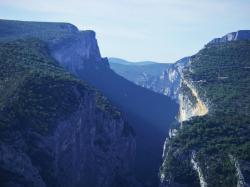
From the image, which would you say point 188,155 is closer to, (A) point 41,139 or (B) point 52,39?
(A) point 41,139

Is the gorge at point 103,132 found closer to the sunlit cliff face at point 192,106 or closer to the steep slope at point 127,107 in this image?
the sunlit cliff face at point 192,106

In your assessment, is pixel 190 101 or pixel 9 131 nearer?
pixel 9 131

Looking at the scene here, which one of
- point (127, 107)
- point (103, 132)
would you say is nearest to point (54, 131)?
point (103, 132)

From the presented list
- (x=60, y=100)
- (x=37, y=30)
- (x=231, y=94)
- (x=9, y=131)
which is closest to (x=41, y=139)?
(x=9, y=131)

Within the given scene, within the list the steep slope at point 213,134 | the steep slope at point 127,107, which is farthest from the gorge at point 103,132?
the steep slope at point 127,107

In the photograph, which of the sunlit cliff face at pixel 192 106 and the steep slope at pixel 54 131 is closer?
the steep slope at pixel 54 131

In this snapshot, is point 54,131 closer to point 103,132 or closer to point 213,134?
point 103,132

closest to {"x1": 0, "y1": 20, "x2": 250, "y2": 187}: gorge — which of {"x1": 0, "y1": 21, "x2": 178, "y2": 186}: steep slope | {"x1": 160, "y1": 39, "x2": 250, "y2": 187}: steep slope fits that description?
{"x1": 160, "y1": 39, "x2": 250, "y2": 187}: steep slope
